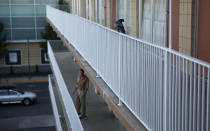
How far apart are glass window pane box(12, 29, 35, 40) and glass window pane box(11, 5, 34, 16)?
1.66 m

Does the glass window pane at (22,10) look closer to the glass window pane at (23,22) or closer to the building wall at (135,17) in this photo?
the glass window pane at (23,22)

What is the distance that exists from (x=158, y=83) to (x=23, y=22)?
3658cm

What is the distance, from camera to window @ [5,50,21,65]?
40375 millimetres

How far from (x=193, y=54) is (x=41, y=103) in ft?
84.1

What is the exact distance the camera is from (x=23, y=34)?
40.1 meters

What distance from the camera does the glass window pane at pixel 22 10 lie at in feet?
128

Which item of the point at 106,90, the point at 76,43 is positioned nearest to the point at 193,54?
the point at 106,90

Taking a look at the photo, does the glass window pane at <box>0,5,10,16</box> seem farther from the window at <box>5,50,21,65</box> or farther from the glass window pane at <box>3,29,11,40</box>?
the window at <box>5,50,21,65</box>

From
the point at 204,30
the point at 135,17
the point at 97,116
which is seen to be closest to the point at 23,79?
the point at 97,116

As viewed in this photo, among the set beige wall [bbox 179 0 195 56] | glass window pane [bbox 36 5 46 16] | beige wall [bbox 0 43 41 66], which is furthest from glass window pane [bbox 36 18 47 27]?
beige wall [bbox 179 0 195 56]

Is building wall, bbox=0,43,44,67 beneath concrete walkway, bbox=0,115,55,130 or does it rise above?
above

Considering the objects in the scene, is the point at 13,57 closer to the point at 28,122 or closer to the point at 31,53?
the point at 31,53

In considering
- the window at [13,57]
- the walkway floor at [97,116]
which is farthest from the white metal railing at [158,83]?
the window at [13,57]

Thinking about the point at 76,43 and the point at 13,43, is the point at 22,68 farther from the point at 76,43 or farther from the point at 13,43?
the point at 76,43
